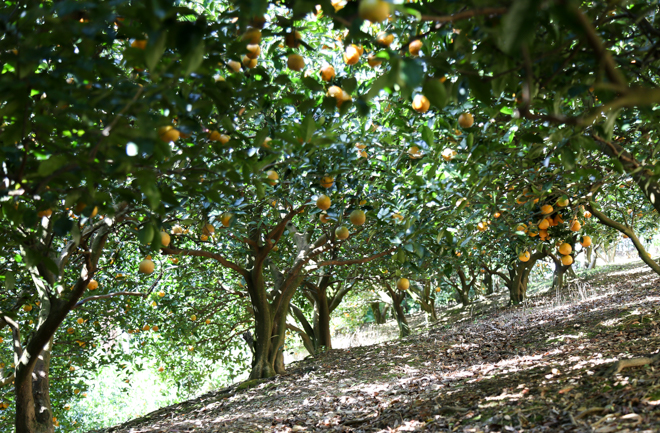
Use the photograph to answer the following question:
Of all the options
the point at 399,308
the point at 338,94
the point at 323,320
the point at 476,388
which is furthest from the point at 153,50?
the point at 399,308

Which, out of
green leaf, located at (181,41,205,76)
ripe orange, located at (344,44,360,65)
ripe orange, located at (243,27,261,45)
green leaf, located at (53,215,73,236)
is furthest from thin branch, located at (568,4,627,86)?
green leaf, located at (53,215,73,236)

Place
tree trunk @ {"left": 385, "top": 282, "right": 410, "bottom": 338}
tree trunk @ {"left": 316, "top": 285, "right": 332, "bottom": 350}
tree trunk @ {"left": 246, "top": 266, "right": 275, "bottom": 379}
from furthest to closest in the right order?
1. tree trunk @ {"left": 385, "top": 282, "right": 410, "bottom": 338}
2. tree trunk @ {"left": 316, "top": 285, "right": 332, "bottom": 350}
3. tree trunk @ {"left": 246, "top": 266, "right": 275, "bottom": 379}

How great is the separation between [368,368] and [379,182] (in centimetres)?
325

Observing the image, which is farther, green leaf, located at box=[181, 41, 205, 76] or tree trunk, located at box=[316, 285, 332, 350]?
tree trunk, located at box=[316, 285, 332, 350]

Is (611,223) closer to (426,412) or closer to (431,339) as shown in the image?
(426,412)

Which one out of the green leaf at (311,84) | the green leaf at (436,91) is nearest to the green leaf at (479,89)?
the green leaf at (436,91)

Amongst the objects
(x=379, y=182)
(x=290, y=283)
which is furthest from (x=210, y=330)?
(x=379, y=182)

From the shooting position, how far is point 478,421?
2.71 meters

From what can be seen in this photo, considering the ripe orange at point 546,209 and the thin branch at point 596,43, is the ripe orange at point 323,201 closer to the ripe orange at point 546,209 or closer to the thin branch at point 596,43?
the ripe orange at point 546,209

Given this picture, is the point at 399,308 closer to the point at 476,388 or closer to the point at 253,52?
the point at 476,388

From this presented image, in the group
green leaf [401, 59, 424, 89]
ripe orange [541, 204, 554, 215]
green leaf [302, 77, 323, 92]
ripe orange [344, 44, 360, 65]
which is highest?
ripe orange [344, 44, 360, 65]

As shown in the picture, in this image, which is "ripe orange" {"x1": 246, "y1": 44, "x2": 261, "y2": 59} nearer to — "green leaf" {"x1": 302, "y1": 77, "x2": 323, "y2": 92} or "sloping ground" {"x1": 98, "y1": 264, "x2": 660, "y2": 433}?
"green leaf" {"x1": 302, "y1": 77, "x2": 323, "y2": 92}

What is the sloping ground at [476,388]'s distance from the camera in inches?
98.8

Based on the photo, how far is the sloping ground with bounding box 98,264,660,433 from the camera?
2.51 metres
